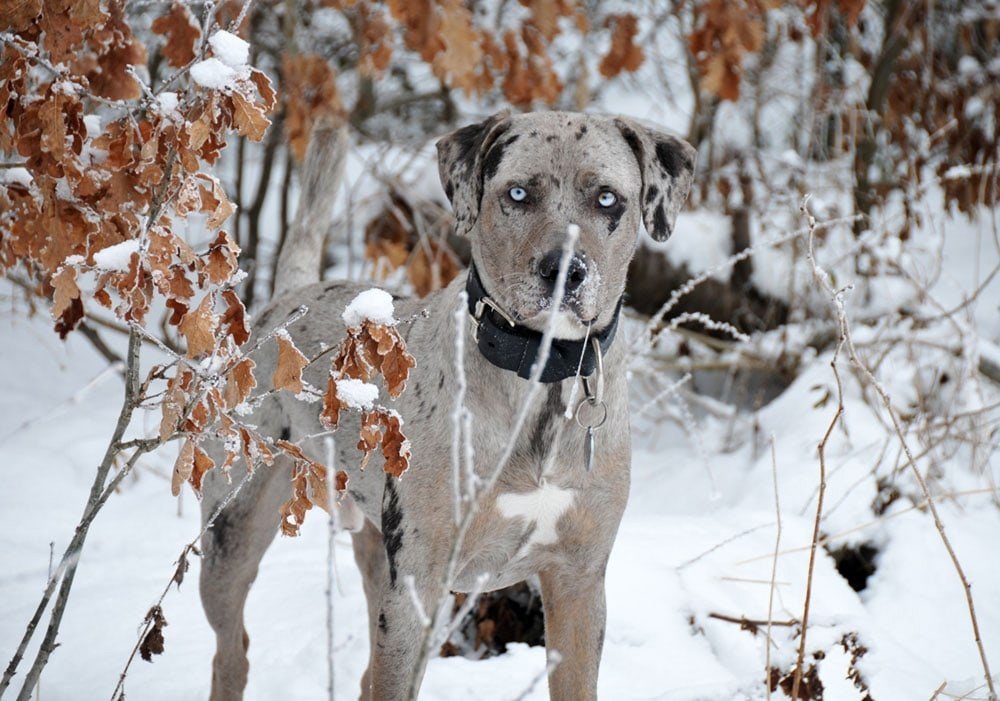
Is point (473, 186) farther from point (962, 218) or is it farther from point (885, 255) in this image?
point (962, 218)

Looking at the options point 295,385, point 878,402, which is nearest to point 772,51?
point 878,402

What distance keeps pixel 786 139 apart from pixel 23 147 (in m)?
8.53

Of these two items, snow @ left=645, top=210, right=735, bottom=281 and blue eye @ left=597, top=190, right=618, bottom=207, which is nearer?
blue eye @ left=597, top=190, right=618, bottom=207

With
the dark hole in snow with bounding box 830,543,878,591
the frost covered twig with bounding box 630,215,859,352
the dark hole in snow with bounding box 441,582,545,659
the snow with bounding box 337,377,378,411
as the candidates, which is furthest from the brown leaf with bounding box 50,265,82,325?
the dark hole in snow with bounding box 830,543,878,591

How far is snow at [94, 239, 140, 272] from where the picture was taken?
6.67 feet

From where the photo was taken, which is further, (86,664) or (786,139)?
(786,139)

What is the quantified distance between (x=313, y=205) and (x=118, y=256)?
1.90 m

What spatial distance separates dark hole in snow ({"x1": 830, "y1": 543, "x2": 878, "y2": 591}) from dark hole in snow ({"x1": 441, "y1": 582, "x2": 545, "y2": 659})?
1.36m

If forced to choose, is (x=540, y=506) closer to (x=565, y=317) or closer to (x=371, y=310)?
(x=565, y=317)

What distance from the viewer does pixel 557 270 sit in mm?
2379

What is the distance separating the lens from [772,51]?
767cm

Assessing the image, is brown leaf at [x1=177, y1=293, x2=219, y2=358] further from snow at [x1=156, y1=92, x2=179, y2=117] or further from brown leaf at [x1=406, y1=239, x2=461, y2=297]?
brown leaf at [x1=406, y1=239, x2=461, y2=297]

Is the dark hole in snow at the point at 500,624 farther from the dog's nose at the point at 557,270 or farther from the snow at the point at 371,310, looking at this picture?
the snow at the point at 371,310

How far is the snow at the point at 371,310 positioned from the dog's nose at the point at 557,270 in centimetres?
47
